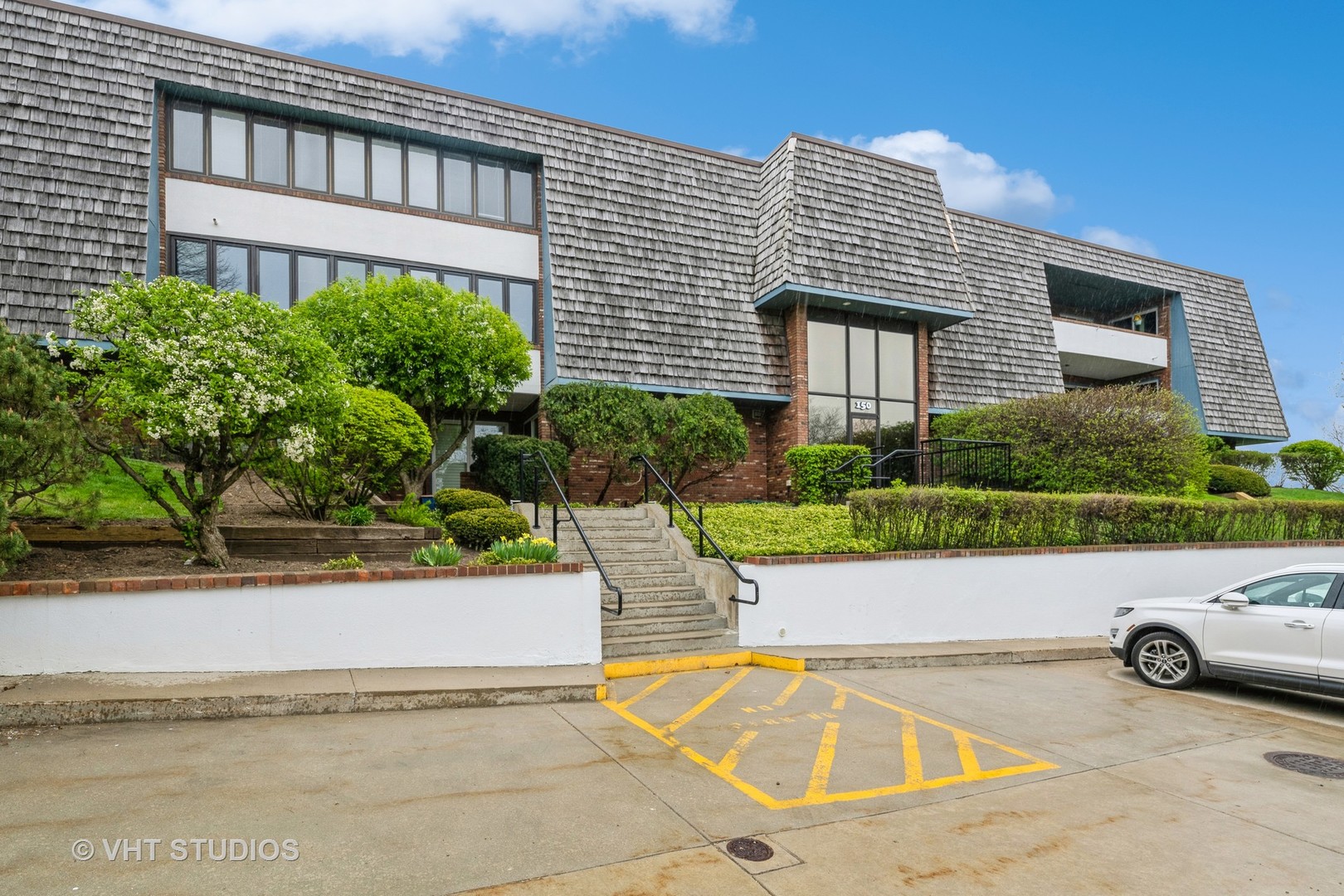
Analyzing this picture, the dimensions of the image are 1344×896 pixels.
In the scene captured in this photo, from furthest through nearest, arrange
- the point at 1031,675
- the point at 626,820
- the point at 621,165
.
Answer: the point at 621,165 → the point at 1031,675 → the point at 626,820

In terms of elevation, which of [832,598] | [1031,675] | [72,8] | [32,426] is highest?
[72,8]

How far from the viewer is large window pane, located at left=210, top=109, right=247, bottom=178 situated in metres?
15.0

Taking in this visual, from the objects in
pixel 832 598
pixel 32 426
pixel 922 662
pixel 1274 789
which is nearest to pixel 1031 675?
pixel 922 662

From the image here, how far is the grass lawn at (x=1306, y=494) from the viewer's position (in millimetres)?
22828

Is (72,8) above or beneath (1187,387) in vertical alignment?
above

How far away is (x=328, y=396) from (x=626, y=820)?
256 inches

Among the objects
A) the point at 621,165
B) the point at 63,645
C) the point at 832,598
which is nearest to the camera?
the point at 63,645

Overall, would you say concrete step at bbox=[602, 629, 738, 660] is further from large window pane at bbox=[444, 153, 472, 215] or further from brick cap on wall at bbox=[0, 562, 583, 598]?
large window pane at bbox=[444, 153, 472, 215]

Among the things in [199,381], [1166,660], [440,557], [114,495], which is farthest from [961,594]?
[114,495]

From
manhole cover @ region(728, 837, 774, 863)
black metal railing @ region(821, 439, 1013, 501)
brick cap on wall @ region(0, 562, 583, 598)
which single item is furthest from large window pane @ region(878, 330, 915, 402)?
manhole cover @ region(728, 837, 774, 863)

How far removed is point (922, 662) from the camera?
9.41 meters

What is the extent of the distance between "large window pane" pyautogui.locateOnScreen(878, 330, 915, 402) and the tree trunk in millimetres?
13984

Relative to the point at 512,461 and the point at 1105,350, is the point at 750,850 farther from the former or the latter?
the point at 1105,350

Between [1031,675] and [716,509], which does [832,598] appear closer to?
[1031,675]
